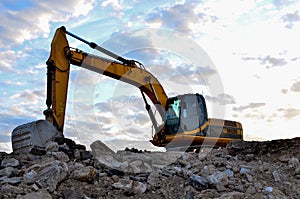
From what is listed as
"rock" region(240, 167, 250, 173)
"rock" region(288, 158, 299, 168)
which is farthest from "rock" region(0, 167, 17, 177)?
"rock" region(288, 158, 299, 168)

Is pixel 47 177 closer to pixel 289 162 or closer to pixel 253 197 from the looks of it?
pixel 253 197

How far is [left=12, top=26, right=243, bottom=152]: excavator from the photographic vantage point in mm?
10305

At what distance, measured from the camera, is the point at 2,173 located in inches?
247

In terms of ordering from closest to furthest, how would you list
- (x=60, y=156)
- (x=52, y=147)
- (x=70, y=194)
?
(x=70, y=194)
(x=60, y=156)
(x=52, y=147)

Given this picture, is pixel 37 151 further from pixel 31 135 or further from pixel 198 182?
pixel 198 182

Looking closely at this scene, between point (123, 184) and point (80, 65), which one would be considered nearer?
point (123, 184)

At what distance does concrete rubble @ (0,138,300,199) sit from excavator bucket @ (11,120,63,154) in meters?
0.33

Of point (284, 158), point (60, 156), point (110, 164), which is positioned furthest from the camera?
point (284, 158)

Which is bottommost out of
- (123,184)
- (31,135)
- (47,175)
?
(123,184)

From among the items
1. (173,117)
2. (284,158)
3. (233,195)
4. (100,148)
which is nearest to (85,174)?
(233,195)

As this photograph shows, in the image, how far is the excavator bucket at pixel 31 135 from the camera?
8500 millimetres

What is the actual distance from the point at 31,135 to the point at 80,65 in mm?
3473

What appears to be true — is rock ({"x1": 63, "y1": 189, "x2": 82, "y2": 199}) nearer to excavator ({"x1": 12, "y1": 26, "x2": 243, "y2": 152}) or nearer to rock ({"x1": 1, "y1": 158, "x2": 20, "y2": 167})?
rock ({"x1": 1, "y1": 158, "x2": 20, "y2": 167})

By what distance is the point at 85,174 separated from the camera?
6.08m
